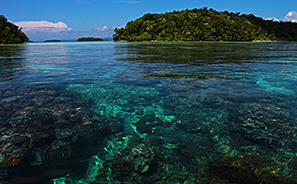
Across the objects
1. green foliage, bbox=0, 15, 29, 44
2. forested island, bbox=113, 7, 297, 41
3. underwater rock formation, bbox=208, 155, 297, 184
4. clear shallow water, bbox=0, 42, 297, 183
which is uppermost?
forested island, bbox=113, 7, 297, 41

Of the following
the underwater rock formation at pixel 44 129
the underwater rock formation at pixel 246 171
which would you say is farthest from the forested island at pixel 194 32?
the underwater rock formation at pixel 246 171

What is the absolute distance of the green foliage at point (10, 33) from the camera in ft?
293

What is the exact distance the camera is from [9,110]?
6.49 metres

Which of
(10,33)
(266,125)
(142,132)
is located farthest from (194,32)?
(142,132)

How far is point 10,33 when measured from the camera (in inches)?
3669

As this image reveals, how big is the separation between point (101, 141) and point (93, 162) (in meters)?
0.86

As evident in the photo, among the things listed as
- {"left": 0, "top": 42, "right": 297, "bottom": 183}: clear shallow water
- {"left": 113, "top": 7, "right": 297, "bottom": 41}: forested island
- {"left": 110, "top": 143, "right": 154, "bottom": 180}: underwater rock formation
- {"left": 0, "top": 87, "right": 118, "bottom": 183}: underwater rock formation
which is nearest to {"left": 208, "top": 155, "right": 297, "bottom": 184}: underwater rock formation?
{"left": 0, "top": 42, "right": 297, "bottom": 183}: clear shallow water

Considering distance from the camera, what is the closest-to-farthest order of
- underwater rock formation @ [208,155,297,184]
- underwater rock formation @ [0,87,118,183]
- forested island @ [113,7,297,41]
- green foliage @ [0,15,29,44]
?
underwater rock formation @ [208,155,297,184]
underwater rock formation @ [0,87,118,183]
green foliage @ [0,15,29,44]
forested island @ [113,7,297,41]

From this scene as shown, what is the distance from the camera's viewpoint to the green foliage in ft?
293

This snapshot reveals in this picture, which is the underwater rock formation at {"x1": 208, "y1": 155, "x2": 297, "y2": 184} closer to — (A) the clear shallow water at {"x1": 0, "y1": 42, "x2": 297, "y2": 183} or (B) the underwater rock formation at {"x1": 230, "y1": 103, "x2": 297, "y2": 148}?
(A) the clear shallow water at {"x1": 0, "y1": 42, "x2": 297, "y2": 183}

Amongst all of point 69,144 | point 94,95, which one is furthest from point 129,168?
point 94,95

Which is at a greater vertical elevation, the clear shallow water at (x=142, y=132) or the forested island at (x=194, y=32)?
the forested island at (x=194, y=32)

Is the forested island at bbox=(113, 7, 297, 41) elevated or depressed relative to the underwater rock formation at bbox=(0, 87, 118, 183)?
elevated

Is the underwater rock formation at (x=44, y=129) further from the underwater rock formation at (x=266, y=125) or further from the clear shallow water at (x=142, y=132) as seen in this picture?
the underwater rock formation at (x=266, y=125)
